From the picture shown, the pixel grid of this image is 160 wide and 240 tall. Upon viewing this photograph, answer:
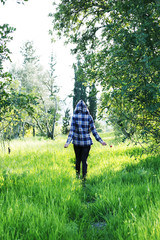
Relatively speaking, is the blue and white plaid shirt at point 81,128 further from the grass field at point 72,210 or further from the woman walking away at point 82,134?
the grass field at point 72,210

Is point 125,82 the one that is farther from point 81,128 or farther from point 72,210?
point 72,210

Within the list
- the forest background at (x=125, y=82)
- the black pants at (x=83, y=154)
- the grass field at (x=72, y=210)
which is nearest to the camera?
the grass field at (x=72, y=210)

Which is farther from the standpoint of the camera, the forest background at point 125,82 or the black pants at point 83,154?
the black pants at point 83,154

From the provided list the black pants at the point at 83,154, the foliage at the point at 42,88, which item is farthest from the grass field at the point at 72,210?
the foliage at the point at 42,88

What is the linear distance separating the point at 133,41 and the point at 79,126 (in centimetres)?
265

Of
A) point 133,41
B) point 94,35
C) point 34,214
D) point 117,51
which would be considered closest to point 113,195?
point 34,214

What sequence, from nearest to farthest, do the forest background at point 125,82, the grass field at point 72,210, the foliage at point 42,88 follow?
the grass field at point 72,210, the forest background at point 125,82, the foliage at point 42,88

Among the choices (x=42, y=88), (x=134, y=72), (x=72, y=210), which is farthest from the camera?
(x=42, y=88)

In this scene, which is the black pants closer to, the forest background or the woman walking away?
the woman walking away

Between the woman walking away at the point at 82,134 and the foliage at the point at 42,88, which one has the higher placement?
the foliage at the point at 42,88

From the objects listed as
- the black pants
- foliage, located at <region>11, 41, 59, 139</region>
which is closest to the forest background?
the black pants

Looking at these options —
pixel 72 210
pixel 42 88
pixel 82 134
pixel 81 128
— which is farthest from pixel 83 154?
pixel 42 88

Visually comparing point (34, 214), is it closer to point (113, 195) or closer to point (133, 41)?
point (113, 195)

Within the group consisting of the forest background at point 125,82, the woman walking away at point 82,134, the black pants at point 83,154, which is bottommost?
the black pants at point 83,154
